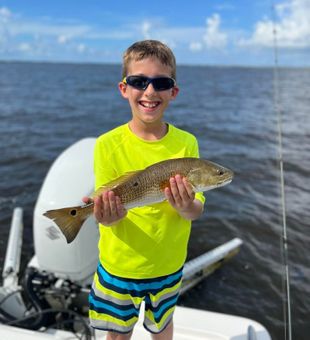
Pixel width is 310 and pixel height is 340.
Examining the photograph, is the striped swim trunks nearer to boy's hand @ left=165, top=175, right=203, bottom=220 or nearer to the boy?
the boy

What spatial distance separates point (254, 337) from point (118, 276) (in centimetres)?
169

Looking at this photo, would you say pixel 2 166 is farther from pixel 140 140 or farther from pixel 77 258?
pixel 140 140

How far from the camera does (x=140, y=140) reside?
2.38 meters

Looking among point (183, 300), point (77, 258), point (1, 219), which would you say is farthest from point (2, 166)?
point (77, 258)

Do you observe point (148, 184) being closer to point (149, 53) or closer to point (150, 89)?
point (150, 89)

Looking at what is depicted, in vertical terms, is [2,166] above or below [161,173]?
below

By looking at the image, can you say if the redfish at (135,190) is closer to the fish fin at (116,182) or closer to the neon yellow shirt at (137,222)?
the fish fin at (116,182)

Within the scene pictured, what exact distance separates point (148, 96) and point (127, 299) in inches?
55.5

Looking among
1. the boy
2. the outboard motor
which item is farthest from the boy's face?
the outboard motor

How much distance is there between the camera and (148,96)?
2.30 m

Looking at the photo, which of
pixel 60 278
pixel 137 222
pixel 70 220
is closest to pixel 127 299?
pixel 137 222

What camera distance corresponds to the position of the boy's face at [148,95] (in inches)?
90.6

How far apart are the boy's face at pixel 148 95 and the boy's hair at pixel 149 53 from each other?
0.03 meters

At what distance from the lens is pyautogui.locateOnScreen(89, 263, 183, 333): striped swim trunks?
2.46 meters
